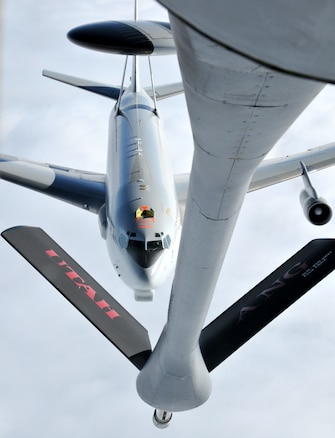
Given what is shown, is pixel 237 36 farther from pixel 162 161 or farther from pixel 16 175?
pixel 16 175

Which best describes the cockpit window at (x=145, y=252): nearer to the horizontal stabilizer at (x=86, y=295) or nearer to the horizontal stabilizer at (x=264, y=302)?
the horizontal stabilizer at (x=86, y=295)

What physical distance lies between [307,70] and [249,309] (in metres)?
14.1

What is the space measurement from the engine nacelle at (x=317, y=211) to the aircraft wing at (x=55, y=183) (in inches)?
464

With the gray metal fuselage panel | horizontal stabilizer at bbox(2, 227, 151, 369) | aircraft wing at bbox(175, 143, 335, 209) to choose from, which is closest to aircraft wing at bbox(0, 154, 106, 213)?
aircraft wing at bbox(175, 143, 335, 209)

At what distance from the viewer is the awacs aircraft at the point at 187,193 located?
609cm

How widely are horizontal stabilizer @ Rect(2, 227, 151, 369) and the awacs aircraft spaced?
0.04 m

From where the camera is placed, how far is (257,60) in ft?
14.5

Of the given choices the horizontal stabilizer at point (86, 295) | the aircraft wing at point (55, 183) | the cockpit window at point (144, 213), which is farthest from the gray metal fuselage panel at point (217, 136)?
Answer: the aircraft wing at point (55, 183)

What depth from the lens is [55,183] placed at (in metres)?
33.0

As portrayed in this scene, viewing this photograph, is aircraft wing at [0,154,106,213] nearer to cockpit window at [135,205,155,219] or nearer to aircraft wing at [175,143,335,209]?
aircraft wing at [175,143,335,209]

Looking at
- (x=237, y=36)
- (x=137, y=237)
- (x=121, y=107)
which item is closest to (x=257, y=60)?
(x=237, y=36)

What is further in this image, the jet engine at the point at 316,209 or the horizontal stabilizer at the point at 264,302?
the jet engine at the point at 316,209

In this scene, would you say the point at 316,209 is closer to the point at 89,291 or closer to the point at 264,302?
the point at 264,302

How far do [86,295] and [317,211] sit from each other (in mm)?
13947
